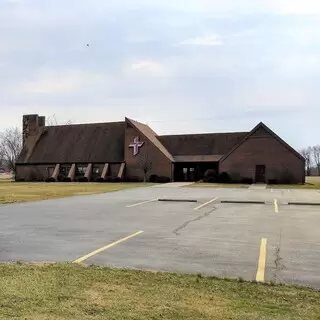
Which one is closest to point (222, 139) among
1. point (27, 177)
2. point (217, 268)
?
point (27, 177)

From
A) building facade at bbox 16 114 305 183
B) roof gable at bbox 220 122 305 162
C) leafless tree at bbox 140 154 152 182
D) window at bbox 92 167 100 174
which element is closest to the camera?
roof gable at bbox 220 122 305 162

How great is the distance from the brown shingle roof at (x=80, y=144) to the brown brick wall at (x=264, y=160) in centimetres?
1644

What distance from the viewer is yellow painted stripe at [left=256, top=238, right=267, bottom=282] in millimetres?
6407

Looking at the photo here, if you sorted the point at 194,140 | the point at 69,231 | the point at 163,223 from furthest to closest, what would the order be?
1. the point at 194,140
2. the point at 163,223
3. the point at 69,231

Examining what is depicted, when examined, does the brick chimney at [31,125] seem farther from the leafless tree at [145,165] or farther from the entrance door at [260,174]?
the entrance door at [260,174]

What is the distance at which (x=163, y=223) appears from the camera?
43.2 ft

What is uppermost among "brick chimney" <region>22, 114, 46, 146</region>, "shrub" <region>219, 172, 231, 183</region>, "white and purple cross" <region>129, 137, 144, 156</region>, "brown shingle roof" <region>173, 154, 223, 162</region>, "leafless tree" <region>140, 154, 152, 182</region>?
"brick chimney" <region>22, 114, 46, 146</region>

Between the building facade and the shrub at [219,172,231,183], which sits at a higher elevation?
the building facade

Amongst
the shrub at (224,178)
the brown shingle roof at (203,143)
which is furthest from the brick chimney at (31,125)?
the shrub at (224,178)

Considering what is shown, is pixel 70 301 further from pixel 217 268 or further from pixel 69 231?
pixel 69 231

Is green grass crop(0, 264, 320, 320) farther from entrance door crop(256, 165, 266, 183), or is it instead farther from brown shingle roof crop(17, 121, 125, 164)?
brown shingle roof crop(17, 121, 125, 164)

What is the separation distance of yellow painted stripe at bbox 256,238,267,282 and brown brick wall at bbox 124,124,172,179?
159 ft

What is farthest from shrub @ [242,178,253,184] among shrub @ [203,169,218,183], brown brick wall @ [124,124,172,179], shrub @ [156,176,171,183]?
brown brick wall @ [124,124,172,179]

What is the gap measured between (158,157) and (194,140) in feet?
23.0
